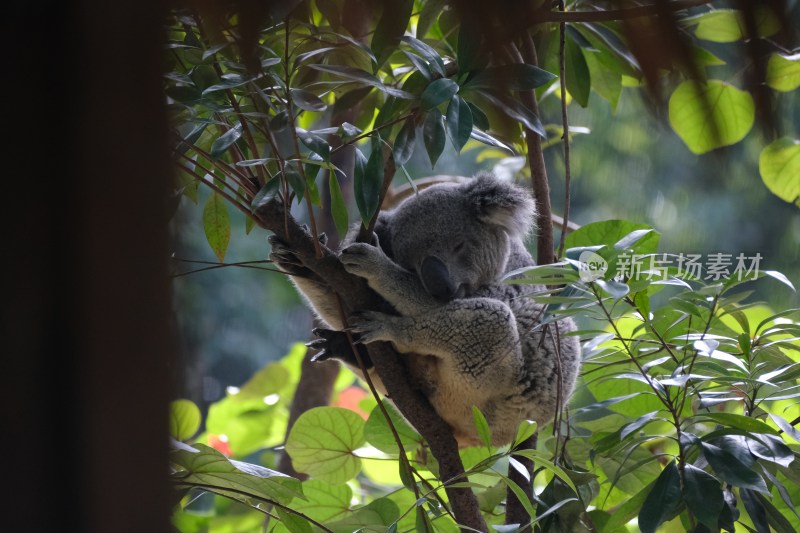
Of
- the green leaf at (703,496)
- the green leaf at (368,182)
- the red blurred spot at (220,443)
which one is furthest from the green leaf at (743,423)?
the red blurred spot at (220,443)

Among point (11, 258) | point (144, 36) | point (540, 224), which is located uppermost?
point (144, 36)

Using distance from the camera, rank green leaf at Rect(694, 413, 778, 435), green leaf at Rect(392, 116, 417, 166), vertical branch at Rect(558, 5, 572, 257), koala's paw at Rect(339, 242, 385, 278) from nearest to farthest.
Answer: green leaf at Rect(694, 413, 778, 435) < green leaf at Rect(392, 116, 417, 166) < vertical branch at Rect(558, 5, 572, 257) < koala's paw at Rect(339, 242, 385, 278)

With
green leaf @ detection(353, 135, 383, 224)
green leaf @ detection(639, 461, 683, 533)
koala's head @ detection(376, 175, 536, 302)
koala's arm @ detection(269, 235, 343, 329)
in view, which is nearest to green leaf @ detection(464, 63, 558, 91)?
green leaf @ detection(353, 135, 383, 224)

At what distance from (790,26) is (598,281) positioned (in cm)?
96

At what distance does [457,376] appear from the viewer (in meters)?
2.15

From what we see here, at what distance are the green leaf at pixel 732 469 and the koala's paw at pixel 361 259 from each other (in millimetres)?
926

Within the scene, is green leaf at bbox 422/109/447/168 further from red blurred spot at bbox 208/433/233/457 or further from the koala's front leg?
red blurred spot at bbox 208/433/233/457

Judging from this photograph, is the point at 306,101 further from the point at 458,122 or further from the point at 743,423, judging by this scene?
the point at 743,423

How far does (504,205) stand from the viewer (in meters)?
2.33

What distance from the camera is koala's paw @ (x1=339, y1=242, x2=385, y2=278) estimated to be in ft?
6.36

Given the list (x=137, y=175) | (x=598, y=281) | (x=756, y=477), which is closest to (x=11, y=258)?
(x=137, y=175)

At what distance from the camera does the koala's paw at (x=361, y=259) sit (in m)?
1.94

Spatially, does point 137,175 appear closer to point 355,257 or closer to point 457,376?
point 355,257

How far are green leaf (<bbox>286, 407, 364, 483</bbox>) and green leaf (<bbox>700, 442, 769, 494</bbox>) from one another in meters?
1.04
